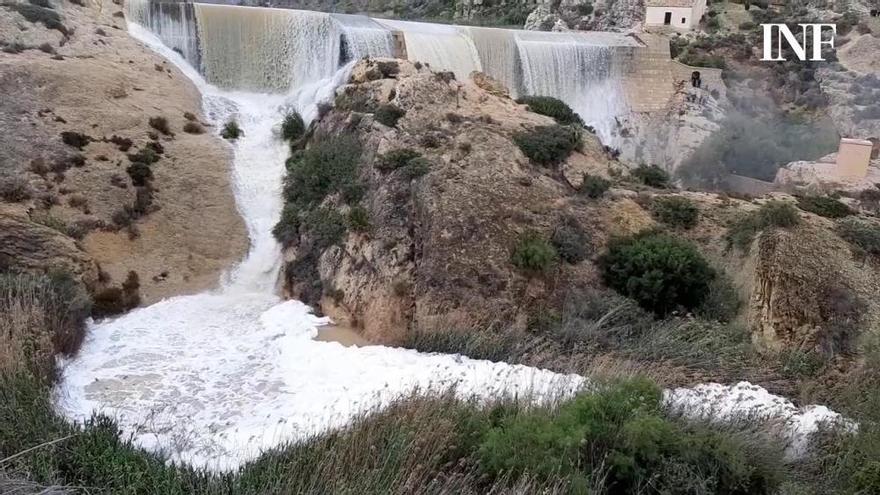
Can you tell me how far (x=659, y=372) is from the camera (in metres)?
9.49

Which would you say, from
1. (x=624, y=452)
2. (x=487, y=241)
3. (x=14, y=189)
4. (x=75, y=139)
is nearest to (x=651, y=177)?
(x=487, y=241)

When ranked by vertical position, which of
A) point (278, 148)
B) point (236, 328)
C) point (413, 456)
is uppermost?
point (278, 148)

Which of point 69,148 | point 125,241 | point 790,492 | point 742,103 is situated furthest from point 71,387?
point 742,103

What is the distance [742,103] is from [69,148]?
29887mm

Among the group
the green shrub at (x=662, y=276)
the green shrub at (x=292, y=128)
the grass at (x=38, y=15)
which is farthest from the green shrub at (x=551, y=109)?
the grass at (x=38, y=15)

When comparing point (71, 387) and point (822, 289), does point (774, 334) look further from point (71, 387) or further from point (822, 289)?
point (71, 387)

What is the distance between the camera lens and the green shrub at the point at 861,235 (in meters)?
12.6

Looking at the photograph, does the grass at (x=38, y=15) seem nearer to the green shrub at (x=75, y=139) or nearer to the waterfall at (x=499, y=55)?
the green shrub at (x=75, y=139)

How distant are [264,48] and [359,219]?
1274 cm

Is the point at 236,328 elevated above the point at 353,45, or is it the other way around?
the point at 353,45

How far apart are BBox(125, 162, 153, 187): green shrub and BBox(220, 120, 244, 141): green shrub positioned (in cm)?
340

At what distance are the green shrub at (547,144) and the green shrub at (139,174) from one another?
9734 mm

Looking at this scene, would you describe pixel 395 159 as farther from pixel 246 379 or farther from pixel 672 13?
pixel 672 13

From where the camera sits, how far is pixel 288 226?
642 inches
